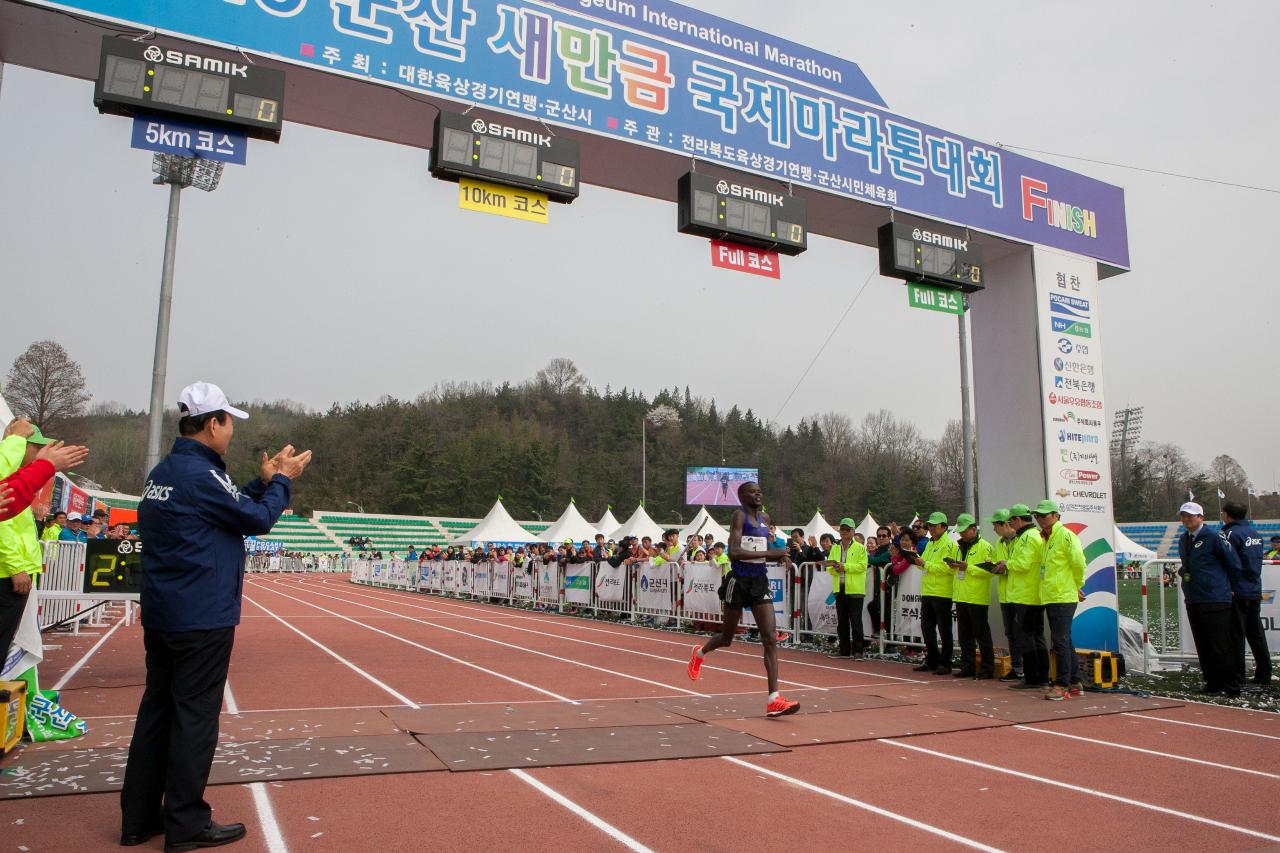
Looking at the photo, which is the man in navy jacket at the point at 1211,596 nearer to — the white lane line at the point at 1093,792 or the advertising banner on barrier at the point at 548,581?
the white lane line at the point at 1093,792

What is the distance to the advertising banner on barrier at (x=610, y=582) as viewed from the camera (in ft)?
61.7

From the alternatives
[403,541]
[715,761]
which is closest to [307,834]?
[715,761]

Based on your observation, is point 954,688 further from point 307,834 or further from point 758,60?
point 758,60

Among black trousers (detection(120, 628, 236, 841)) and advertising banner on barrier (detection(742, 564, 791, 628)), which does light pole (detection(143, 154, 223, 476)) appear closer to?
advertising banner on barrier (detection(742, 564, 791, 628))

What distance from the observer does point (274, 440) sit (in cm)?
7900

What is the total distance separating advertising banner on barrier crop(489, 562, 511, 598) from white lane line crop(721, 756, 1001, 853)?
20.2 m

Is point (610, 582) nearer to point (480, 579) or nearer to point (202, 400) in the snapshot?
point (480, 579)

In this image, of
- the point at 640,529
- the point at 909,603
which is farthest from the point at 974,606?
the point at 640,529

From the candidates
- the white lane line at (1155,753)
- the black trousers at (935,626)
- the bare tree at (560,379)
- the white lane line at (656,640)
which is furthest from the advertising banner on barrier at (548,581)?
the bare tree at (560,379)

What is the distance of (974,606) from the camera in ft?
32.9

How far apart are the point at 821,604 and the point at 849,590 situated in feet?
4.33

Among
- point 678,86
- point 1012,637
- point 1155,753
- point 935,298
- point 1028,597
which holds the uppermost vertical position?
point 678,86

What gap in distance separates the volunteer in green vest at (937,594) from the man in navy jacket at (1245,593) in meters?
2.80

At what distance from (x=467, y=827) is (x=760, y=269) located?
845cm
